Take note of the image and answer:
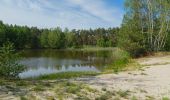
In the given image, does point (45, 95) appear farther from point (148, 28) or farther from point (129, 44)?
point (148, 28)

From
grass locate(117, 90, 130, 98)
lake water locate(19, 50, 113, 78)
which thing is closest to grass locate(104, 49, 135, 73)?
lake water locate(19, 50, 113, 78)

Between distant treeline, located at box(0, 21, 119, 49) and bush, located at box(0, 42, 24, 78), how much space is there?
75506 millimetres

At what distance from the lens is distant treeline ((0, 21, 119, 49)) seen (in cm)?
10725

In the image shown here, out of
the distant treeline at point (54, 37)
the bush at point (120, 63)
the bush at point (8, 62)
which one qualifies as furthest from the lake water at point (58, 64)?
the distant treeline at point (54, 37)

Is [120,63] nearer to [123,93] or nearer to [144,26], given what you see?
[144,26]

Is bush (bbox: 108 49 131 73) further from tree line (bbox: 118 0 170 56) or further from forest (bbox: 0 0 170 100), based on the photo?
tree line (bbox: 118 0 170 56)

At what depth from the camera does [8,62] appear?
63.5ft

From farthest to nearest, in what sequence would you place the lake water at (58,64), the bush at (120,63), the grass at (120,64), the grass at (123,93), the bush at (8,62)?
the lake water at (58,64) → the bush at (120,63) → the grass at (120,64) → the bush at (8,62) → the grass at (123,93)

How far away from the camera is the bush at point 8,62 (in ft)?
62.0

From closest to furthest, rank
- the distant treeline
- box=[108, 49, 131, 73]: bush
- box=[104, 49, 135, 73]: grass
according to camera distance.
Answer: box=[104, 49, 135, 73]: grass → box=[108, 49, 131, 73]: bush → the distant treeline

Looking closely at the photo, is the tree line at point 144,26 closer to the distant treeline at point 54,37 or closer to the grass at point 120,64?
the grass at point 120,64

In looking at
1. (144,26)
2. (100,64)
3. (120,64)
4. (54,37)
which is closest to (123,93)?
(120,64)

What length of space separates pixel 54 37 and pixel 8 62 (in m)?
110

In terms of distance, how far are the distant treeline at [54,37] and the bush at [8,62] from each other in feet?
248
